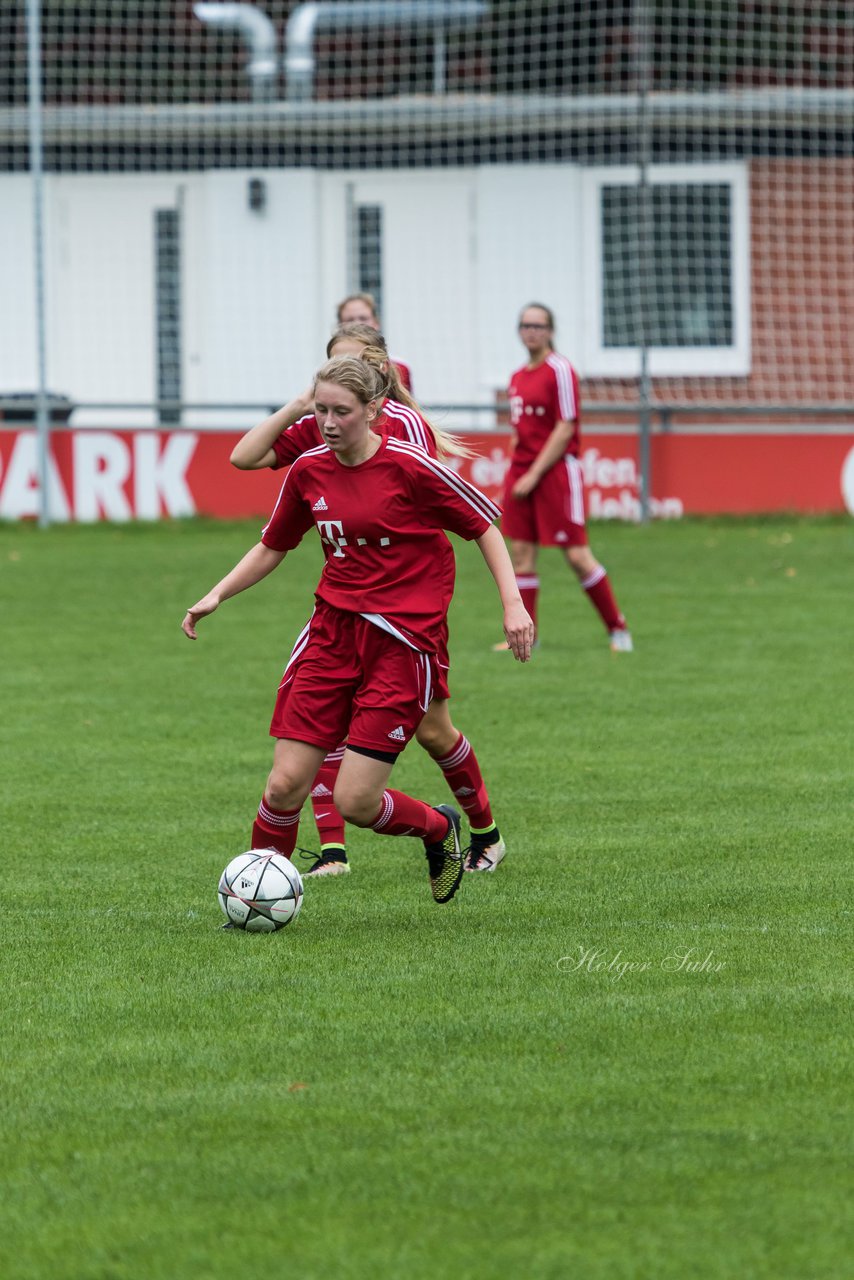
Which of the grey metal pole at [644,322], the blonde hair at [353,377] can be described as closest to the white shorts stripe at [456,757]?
the blonde hair at [353,377]

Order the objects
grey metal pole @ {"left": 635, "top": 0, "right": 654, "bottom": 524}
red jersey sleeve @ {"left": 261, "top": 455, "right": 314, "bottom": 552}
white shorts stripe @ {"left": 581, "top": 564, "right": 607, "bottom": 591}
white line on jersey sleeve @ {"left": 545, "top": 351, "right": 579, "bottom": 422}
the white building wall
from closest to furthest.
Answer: red jersey sleeve @ {"left": 261, "top": 455, "right": 314, "bottom": 552}
white shorts stripe @ {"left": 581, "top": 564, "right": 607, "bottom": 591}
white line on jersey sleeve @ {"left": 545, "top": 351, "right": 579, "bottom": 422}
grey metal pole @ {"left": 635, "top": 0, "right": 654, "bottom": 524}
the white building wall

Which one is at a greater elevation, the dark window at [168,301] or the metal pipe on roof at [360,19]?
the metal pipe on roof at [360,19]

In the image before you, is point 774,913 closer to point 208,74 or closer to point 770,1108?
point 770,1108

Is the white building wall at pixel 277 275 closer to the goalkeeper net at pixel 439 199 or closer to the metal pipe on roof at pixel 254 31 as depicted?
the goalkeeper net at pixel 439 199

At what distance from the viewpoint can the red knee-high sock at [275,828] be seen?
5.61 metres

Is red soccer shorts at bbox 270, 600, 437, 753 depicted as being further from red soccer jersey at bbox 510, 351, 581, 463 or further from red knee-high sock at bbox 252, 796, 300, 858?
red soccer jersey at bbox 510, 351, 581, 463

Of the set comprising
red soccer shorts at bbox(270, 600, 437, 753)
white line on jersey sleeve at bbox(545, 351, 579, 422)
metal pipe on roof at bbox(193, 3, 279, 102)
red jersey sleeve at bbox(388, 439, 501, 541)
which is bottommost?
red soccer shorts at bbox(270, 600, 437, 753)

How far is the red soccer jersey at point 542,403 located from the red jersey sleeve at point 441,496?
19.0 feet

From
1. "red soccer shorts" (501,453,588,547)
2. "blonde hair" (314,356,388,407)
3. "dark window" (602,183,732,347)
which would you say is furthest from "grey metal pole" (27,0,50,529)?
"blonde hair" (314,356,388,407)

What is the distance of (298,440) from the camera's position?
19.6 feet

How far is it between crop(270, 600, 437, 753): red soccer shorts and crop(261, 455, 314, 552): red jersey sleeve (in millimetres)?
273

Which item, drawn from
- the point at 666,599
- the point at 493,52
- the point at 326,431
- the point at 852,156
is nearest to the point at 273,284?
the point at 493,52

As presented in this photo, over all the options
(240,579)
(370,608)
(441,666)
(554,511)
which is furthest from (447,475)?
(554,511)

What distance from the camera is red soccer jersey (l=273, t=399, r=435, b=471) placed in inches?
224
